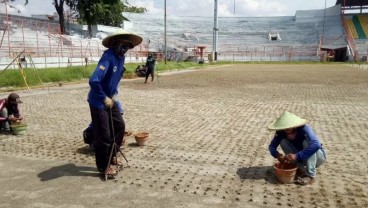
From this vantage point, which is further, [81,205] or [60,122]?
[60,122]

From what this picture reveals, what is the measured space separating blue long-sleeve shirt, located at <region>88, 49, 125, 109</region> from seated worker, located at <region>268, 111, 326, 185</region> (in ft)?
7.10

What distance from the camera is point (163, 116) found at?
9766 millimetres

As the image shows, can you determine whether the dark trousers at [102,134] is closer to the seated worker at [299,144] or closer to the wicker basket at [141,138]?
the wicker basket at [141,138]

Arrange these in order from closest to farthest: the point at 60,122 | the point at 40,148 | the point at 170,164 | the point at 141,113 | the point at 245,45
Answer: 1. the point at 170,164
2. the point at 40,148
3. the point at 60,122
4. the point at 141,113
5. the point at 245,45

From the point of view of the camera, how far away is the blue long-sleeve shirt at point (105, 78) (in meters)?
4.60

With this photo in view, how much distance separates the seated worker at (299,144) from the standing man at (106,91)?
85.2 inches

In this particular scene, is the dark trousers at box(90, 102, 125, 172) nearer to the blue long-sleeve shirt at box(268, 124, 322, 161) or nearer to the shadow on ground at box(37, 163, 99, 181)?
the shadow on ground at box(37, 163, 99, 181)

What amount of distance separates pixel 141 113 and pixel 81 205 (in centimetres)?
620

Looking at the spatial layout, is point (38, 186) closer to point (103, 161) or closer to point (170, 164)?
point (103, 161)

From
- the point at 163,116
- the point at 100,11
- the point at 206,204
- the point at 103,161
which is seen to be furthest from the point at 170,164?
the point at 100,11

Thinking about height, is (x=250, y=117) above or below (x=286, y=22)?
below

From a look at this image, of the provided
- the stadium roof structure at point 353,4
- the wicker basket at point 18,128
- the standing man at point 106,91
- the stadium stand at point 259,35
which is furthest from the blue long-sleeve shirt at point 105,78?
the stadium roof structure at point 353,4

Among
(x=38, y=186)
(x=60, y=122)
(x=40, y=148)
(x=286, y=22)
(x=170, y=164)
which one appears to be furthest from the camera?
(x=286, y=22)

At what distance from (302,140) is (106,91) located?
2.72 metres
